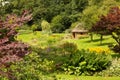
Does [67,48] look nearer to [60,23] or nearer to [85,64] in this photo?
[85,64]

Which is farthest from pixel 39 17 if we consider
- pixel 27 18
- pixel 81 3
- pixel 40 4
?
pixel 27 18

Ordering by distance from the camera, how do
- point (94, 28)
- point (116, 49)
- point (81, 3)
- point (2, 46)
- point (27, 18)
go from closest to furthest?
point (2, 46) < point (27, 18) < point (116, 49) < point (94, 28) < point (81, 3)

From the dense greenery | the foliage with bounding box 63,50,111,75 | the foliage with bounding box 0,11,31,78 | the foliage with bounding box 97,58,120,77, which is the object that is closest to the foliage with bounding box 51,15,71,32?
the dense greenery

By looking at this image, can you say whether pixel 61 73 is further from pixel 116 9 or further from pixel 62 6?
pixel 62 6

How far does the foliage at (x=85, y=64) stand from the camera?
57.5ft

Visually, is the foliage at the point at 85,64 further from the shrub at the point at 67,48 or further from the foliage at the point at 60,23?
the foliage at the point at 60,23

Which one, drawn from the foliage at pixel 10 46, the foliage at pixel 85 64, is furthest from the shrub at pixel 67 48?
the foliage at pixel 10 46

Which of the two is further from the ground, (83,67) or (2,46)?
(2,46)

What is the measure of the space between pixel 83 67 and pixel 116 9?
9.26 metres

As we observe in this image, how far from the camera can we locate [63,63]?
18.4 m

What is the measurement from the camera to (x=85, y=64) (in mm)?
17531

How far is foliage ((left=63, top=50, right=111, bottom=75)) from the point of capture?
57.5 ft

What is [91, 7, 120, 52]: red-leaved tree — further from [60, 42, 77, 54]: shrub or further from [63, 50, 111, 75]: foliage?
[63, 50, 111, 75]: foliage

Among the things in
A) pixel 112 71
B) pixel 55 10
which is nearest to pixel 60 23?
pixel 55 10
